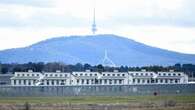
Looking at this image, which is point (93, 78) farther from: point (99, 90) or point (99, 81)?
point (99, 90)

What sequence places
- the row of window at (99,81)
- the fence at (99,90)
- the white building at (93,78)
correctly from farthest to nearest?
the row of window at (99,81)
the white building at (93,78)
the fence at (99,90)

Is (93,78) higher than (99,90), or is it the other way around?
(93,78)

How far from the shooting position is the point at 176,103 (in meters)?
65.8

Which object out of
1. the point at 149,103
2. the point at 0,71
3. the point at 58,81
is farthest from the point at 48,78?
the point at 149,103

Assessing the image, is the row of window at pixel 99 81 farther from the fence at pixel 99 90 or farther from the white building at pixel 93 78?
the fence at pixel 99 90

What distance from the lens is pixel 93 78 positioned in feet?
370

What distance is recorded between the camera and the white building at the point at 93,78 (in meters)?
110

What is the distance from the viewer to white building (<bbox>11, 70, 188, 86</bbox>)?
10962 cm

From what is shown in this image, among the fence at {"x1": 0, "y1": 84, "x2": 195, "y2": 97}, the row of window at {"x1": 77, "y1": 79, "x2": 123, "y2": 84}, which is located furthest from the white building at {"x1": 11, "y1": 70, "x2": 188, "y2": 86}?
the fence at {"x1": 0, "y1": 84, "x2": 195, "y2": 97}

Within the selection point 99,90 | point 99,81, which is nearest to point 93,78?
point 99,81

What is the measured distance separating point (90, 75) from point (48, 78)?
7.88m

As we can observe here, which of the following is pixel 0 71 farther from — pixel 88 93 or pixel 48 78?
pixel 88 93

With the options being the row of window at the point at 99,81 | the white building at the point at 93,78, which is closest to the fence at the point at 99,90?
the white building at the point at 93,78

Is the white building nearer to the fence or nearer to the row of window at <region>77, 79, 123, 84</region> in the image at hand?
the row of window at <region>77, 79, 123, 84</region>
